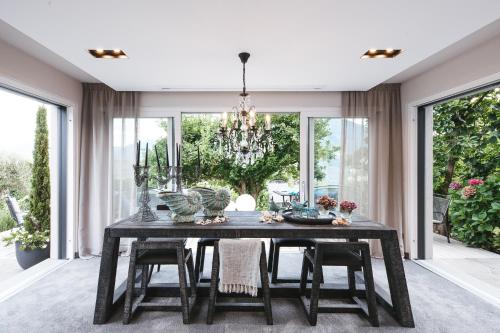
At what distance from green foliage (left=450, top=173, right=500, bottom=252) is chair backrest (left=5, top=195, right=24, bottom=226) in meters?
6.67

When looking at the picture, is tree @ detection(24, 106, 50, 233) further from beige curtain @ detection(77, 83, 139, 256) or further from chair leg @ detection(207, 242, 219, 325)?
chair leg @ detection(207, 242, 219, 325)

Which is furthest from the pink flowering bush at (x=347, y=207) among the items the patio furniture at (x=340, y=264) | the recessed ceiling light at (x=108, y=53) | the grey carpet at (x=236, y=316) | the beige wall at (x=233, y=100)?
the recessed ceiling light at (x=108, y=53)

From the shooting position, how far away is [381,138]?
3.70 m

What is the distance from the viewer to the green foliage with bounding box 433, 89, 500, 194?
11.4 ft

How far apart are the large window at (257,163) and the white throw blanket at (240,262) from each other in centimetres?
462

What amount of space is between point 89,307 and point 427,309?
3093mm

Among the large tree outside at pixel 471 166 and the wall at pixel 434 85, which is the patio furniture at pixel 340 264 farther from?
the large tree outside at pixel 471 166

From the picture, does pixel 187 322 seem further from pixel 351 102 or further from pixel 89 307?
pixel 351 102

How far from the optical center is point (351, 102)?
370cm

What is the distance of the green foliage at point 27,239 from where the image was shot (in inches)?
134

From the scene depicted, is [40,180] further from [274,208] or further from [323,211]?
[323,211]

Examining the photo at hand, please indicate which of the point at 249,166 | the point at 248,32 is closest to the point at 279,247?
the point at 248,32

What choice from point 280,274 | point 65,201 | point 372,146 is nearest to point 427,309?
point 280,274

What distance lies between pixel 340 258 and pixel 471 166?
3724 mm
